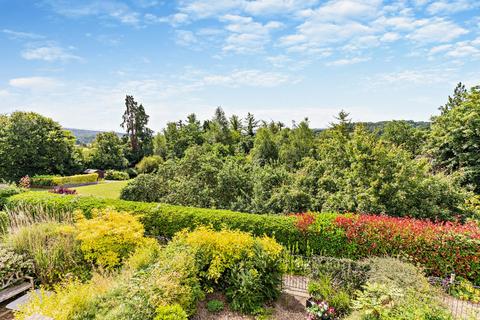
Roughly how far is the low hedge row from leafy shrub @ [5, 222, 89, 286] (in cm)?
241

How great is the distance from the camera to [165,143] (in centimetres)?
4012

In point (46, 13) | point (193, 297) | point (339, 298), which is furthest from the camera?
point (46, 13)

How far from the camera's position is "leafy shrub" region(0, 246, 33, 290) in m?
6.47

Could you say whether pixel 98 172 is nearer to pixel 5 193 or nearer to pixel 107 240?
pixel 5 193

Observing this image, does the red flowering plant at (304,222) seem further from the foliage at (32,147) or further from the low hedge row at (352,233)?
the foliage at (32,147)

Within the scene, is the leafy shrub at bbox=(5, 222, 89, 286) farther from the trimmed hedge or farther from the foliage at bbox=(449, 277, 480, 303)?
the trimmed hedge

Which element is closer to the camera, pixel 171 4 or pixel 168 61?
pixel 171 4

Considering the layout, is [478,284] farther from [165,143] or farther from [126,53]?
[165,143]

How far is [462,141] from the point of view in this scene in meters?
16.7

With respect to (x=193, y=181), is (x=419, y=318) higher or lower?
lower

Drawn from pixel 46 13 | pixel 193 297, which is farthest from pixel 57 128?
pixel 193 297

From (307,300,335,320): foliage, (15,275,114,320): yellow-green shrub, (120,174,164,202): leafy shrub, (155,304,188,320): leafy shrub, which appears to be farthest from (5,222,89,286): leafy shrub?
(120,174,164,202): leafy shrub

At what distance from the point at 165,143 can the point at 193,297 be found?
1428 inches

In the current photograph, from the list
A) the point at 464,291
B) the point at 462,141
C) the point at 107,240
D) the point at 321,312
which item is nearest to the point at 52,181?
the point at 107,240
